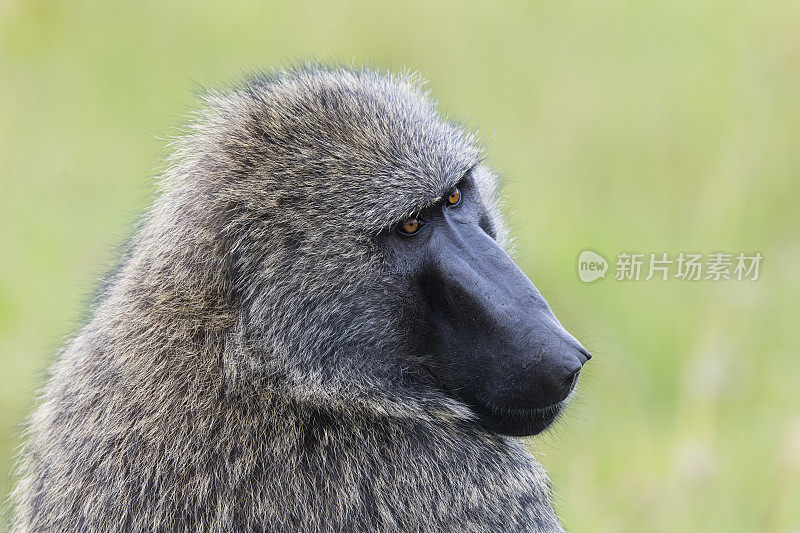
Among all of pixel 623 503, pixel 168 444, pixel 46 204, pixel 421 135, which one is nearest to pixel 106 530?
pixel 168 444

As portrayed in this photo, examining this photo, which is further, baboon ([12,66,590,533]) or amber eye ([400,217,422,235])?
amber eye ([400,217,422,235])

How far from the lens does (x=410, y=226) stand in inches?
109

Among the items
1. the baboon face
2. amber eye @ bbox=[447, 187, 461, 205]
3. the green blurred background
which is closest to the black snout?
the baboon face

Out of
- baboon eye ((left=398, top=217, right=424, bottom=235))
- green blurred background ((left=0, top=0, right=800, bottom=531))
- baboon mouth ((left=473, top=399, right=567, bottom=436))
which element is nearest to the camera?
baboon mouth ((left=473, top=399, right=567, bottom=436))

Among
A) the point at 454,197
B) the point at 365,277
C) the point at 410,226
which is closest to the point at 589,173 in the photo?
the point at 454,197

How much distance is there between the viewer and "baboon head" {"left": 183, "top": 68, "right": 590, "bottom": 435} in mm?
2602

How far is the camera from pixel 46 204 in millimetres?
6988

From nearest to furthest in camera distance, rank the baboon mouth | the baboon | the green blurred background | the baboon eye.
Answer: the baboon < the baboon mouth < the baboon eye < the green blurred background

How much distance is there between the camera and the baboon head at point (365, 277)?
2.60 m

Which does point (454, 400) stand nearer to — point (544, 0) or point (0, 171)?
point (0, 171)

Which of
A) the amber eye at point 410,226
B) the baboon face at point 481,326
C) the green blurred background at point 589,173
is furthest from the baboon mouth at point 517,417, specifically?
the green blurred background at point 589,173

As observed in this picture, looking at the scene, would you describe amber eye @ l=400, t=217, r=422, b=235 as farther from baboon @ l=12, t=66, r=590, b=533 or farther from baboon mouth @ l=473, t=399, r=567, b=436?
baboon mouth @ l=473, t=399, r=567, b=436

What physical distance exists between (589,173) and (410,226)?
4.16 meters

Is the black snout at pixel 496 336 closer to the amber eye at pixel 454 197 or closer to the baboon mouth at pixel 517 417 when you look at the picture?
the baboon mouth at pixel 517 417
